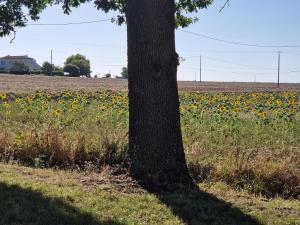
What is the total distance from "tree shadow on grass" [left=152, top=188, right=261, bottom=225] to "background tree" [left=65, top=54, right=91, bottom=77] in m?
107

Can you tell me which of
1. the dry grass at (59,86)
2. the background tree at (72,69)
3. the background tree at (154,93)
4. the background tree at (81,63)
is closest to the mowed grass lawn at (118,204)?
the background tree at (154,93)

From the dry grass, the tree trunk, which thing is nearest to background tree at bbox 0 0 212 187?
the tree trunk

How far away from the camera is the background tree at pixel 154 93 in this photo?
669cm

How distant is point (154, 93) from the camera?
6.73 metres

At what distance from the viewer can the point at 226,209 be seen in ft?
18.9

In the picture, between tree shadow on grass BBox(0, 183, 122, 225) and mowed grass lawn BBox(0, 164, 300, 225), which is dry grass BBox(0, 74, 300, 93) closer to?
mowed grass lawn BBox(0, 164, 300, 225)

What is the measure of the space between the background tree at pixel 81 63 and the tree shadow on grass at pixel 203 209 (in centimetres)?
10736

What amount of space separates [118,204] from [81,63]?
113554 millimetres

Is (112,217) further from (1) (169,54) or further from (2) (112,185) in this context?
(1) (169,54)

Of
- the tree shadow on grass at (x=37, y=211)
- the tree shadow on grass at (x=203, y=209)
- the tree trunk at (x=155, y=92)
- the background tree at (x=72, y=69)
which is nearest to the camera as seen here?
the tree shadow on grass at (x=37, y=211)

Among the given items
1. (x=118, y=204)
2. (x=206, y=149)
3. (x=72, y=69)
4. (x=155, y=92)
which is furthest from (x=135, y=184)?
(x=72, y=69)

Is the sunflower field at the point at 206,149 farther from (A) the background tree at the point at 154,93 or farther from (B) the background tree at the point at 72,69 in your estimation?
(B) the background tree at the point at 72,69

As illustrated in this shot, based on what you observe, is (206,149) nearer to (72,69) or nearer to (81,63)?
(72,69)

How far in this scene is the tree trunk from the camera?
6.69 meters
